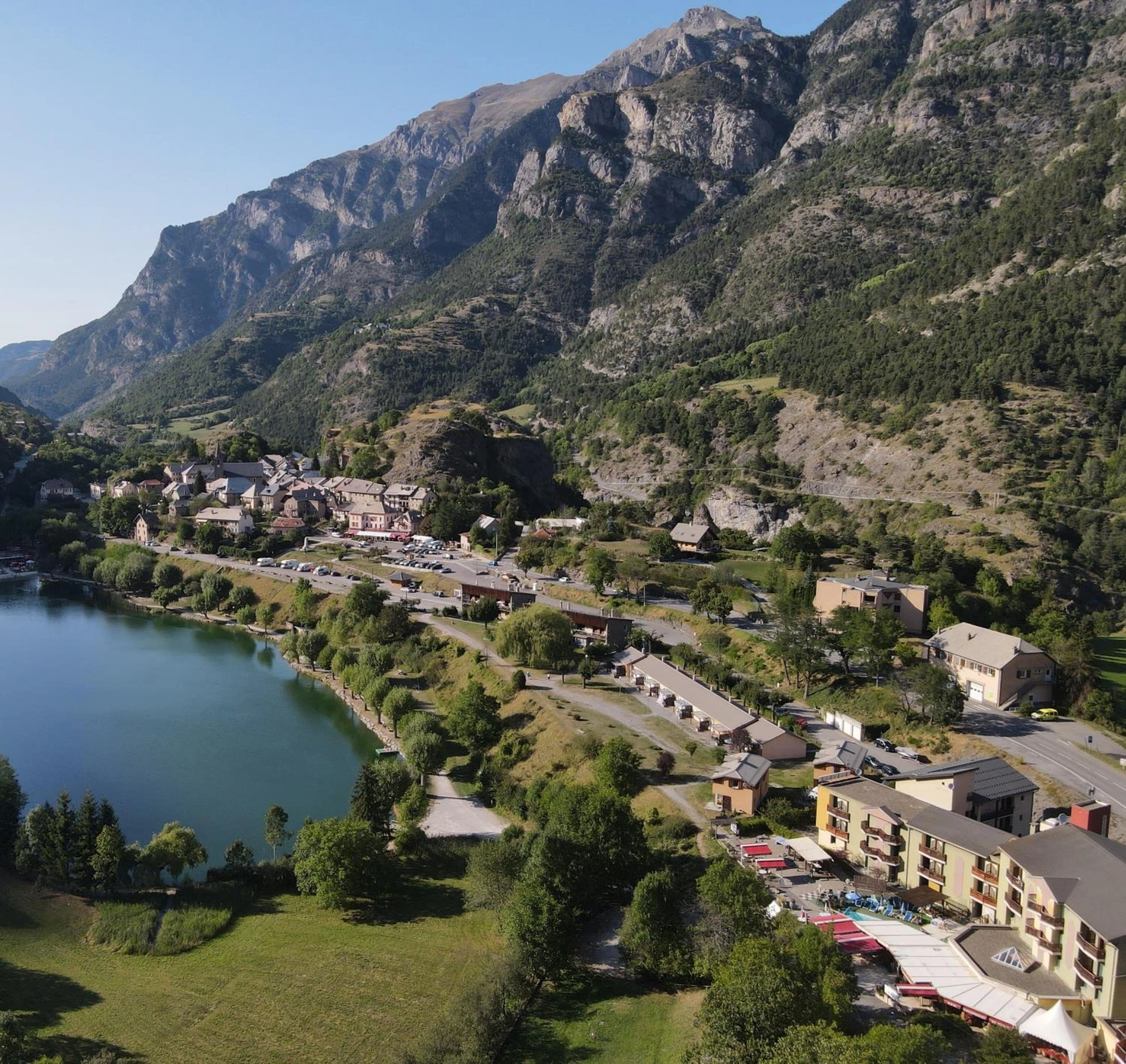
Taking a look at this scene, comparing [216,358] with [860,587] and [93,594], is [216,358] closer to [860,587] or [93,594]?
[93,594]

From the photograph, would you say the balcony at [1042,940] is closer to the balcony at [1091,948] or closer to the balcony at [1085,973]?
the balcony at [1085,973]

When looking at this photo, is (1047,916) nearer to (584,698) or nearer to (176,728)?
(584,698)

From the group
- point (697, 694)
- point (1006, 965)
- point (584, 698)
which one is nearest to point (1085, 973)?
point (1006, 965)

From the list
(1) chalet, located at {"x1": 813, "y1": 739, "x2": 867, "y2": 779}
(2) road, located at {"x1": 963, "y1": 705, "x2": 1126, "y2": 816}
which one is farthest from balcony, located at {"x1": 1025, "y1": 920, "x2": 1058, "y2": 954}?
(2) road, located at {"x1": 963, "y1": 705, "x2": 1126, "y2": 816}

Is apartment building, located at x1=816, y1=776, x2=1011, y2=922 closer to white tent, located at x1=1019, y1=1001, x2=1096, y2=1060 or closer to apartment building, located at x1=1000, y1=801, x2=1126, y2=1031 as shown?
apartment building, located at x1=1000, y1=801, x2=1126, y2=1031

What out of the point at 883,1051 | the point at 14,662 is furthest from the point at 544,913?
the point at 14,662

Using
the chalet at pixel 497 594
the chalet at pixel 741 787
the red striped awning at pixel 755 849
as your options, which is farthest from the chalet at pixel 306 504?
the red striped awning at pixel 755 849
